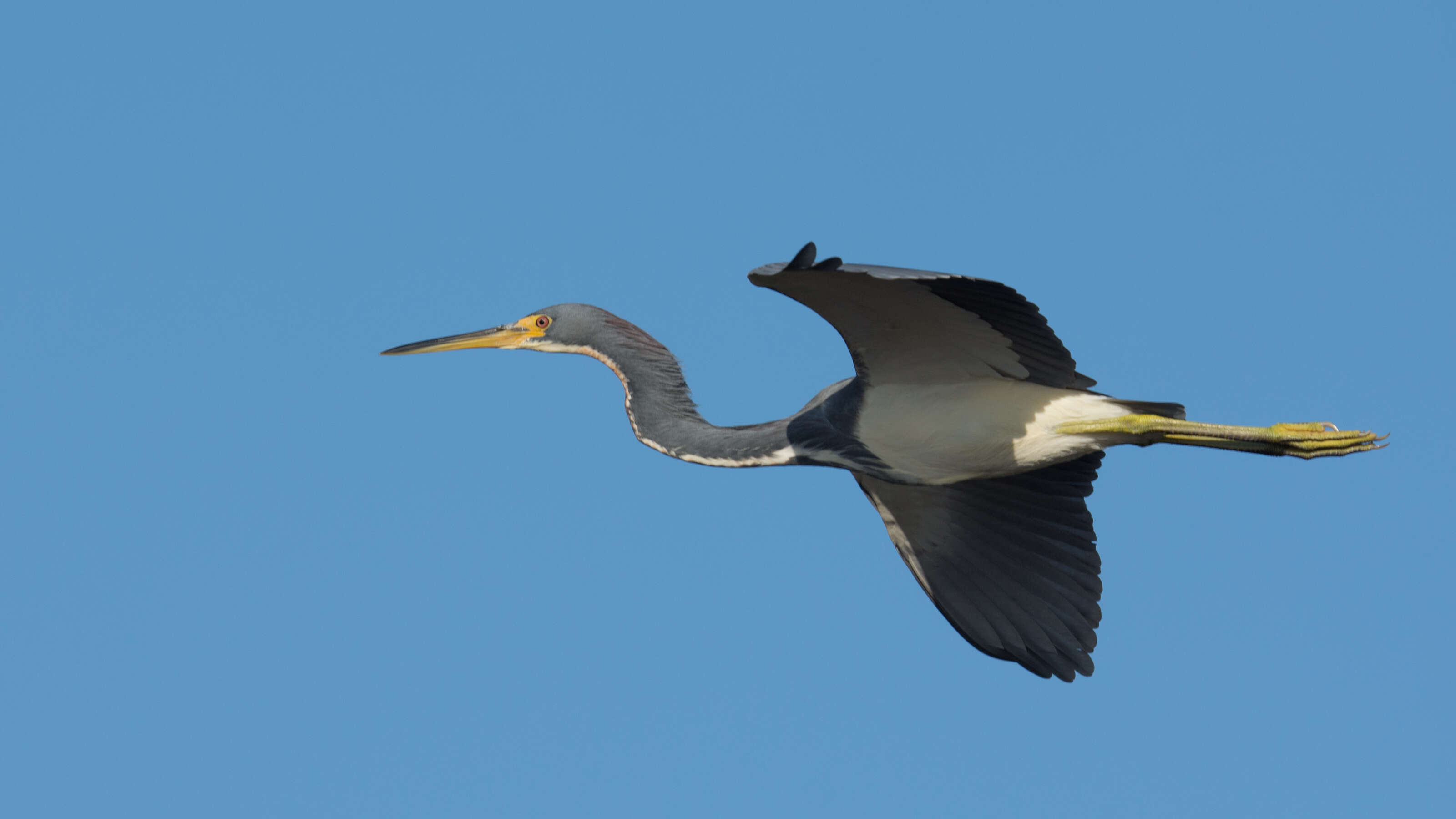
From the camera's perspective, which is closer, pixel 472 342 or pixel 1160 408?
pixel 1160 408

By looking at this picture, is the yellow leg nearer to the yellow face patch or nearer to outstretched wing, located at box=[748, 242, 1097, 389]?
outstretched wing, located at box=[748, 242, 1097, 389]

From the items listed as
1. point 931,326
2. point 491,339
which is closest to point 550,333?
point 491,339

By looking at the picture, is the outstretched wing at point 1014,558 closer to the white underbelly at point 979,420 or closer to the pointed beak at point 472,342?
the white underbelly at point 979,420

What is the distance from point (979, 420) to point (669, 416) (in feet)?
6.21

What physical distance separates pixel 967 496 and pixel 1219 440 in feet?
6.11

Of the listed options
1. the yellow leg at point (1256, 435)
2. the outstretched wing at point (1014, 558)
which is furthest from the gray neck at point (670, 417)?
the yellow leg at point (1256, 435)

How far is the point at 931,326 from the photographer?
791 centimetres

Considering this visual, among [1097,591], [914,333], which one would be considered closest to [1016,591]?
[1097,591]

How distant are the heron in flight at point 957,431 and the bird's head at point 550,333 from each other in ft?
0.04

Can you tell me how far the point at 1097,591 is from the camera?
30.7 feet

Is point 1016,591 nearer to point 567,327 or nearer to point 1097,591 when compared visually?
point 1097,591

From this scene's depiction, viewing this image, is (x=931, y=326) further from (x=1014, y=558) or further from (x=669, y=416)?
(x=1014, y=558)

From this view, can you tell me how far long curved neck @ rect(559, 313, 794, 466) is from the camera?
8.67m

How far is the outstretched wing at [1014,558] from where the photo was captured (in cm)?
931
